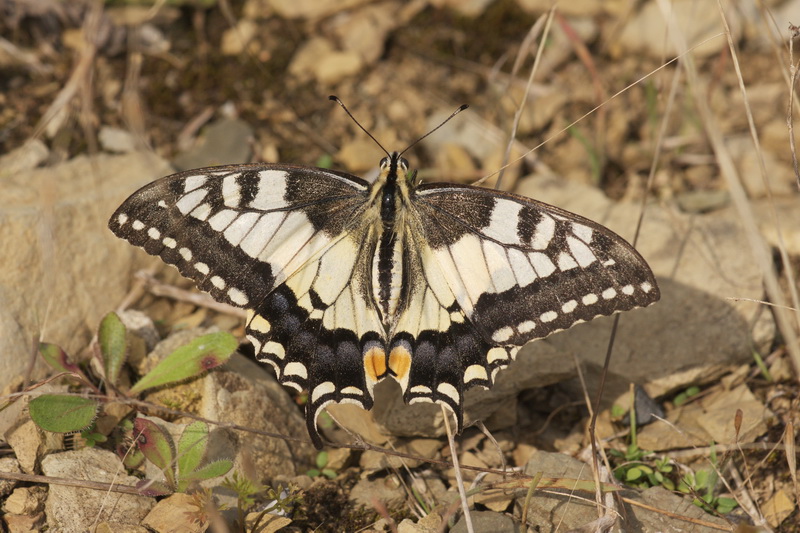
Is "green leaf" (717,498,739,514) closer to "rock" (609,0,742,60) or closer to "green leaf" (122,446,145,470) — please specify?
"green leaf" (122,446,145,470)

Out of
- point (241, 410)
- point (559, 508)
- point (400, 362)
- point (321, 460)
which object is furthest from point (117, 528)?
point (559, 508)

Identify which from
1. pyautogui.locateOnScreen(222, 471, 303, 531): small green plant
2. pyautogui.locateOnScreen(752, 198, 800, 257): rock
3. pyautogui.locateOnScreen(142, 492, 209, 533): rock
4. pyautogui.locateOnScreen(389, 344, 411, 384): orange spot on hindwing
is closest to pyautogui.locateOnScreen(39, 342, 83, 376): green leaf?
pyautogui.locateOnScreen(142, 492, 209, 533): rock

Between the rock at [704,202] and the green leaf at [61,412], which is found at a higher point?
the rock at [704,202]

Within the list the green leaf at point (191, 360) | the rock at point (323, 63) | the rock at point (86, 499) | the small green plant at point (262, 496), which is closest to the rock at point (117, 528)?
the rock at point (86, 499)

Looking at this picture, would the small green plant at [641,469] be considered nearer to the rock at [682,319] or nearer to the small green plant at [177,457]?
the rock at [682,319]

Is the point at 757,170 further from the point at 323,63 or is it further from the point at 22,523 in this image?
the point at 22,523
